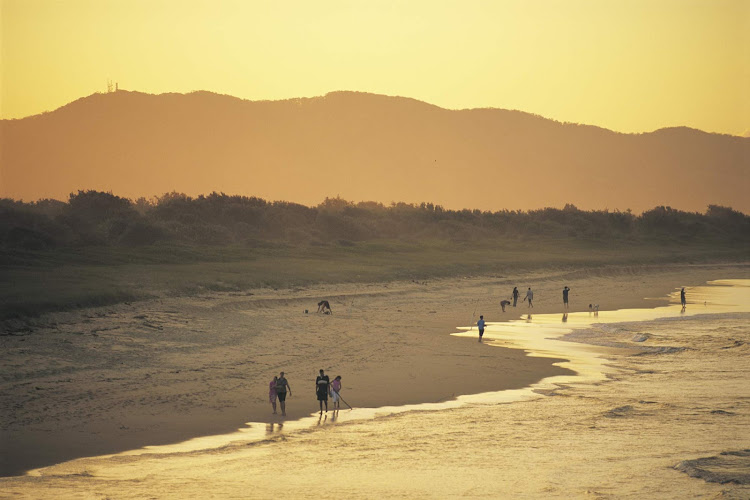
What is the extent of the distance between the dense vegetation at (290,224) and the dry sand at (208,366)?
2496 cm

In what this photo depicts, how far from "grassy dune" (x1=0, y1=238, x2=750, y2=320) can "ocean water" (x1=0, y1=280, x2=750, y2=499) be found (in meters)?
16.2

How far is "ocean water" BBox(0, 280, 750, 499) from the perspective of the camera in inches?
616

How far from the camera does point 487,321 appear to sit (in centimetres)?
4438

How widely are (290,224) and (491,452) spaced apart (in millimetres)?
85737

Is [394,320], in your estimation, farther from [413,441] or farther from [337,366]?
[413,441]

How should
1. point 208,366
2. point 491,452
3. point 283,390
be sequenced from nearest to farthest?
point 491,452
point 283,390
point 208,366

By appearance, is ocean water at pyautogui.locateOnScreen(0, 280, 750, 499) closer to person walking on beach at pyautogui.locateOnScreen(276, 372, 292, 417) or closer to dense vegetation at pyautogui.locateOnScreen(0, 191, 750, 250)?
person walking on beach at pyautogui.locateOnScreen(276, 372, 292, 417)

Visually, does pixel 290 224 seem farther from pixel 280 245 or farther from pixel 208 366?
pixel 208 366

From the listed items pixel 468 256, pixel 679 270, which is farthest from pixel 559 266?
A: pixel 679 270

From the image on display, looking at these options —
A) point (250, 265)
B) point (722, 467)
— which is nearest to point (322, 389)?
point (722, 467)

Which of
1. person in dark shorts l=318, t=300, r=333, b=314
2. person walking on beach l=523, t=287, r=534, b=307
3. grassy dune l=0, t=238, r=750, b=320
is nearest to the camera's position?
grassy dune l=0, t=238, r=750, b=320

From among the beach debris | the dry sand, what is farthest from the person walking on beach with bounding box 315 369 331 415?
the beach debris

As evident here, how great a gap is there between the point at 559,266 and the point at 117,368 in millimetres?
61115

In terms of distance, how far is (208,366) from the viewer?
92.9ft
